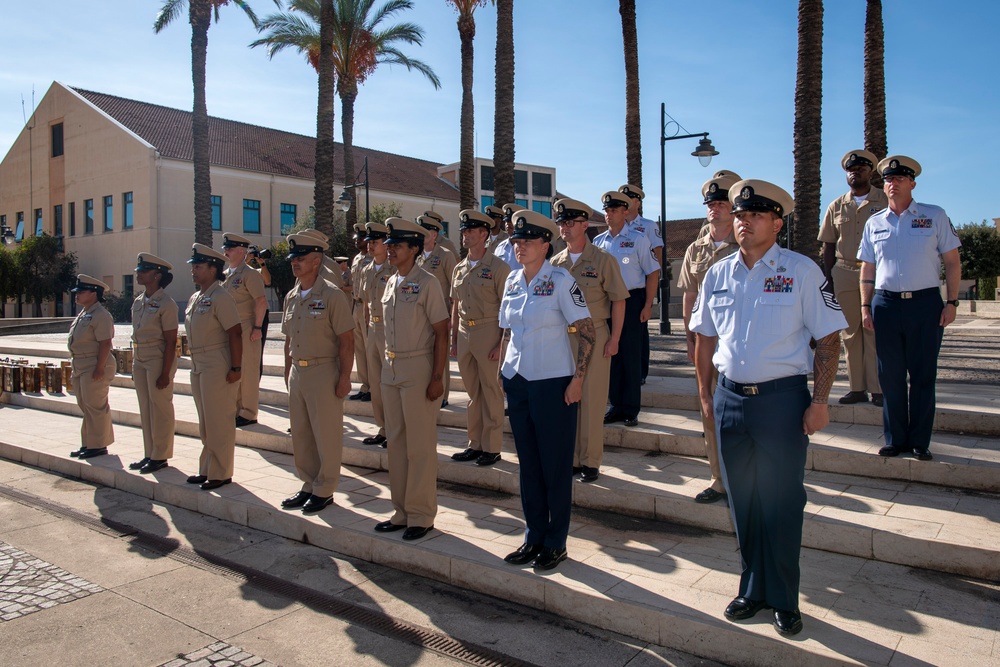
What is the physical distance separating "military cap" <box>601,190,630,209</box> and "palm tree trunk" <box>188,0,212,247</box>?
21.3 metres

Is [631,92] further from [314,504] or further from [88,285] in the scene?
[314,504]

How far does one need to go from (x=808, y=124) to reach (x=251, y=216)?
36.4 metres

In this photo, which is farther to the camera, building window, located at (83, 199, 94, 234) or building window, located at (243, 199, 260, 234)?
building window, located at (83, 199, 94, 234)

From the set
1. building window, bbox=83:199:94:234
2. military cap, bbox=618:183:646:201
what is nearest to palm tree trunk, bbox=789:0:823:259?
military cap, bbox=618:183:646:201

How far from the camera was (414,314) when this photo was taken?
17.4 feet

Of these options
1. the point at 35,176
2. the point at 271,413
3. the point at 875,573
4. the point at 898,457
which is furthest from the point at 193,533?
the point at 35,176

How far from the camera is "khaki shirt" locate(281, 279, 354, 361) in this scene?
5.91 meters

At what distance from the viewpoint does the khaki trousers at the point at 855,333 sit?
6758 millimetres

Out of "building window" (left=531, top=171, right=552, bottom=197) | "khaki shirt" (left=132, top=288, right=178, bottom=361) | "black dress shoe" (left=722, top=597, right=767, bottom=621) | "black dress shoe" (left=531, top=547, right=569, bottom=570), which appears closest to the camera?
"black dress shoe" (left=722, top=597, right=767, bottom=621)

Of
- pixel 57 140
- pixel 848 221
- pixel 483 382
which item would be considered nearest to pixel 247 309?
pixel 483 382

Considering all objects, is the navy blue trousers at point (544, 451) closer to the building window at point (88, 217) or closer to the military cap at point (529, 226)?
the military cap at point (529, 226)

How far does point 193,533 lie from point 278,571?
4.56ft

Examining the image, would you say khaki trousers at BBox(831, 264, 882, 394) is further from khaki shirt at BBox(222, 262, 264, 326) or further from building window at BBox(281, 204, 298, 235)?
building window at BBox(281, 204, 298, 235)

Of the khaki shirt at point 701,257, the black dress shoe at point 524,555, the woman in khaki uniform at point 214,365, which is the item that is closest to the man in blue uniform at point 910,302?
the khaki shirt at point 701,257
